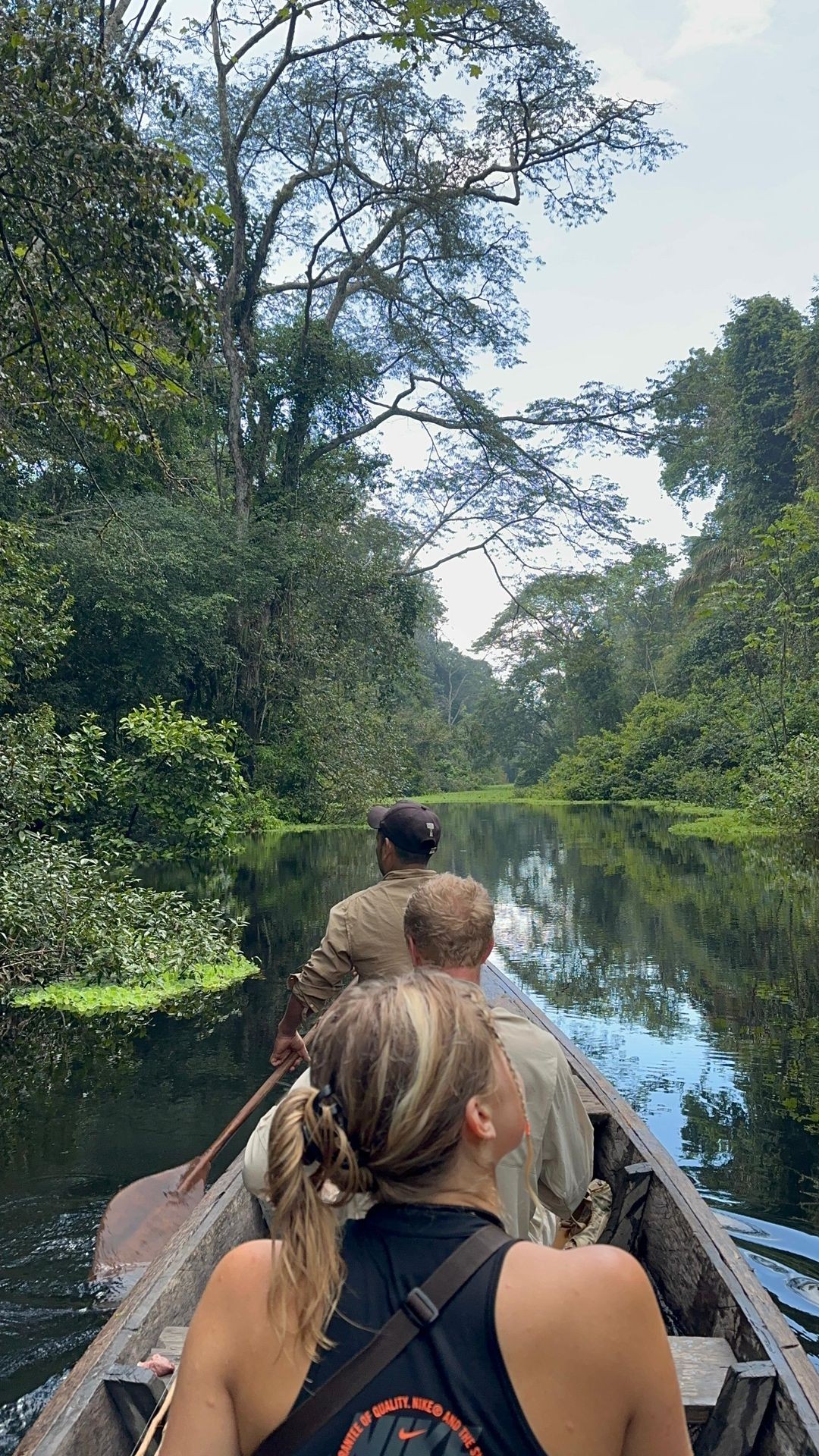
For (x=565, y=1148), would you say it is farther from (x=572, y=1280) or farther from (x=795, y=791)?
(x=795, y=791)

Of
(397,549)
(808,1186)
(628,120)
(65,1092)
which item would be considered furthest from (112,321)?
(397,549)

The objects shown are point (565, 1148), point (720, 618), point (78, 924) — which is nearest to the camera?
point (565, 1148)

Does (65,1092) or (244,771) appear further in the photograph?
(244,771)

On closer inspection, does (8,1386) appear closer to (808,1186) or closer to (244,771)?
(808,1186)

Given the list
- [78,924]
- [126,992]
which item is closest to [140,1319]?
[78,924]

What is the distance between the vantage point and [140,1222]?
4.32m

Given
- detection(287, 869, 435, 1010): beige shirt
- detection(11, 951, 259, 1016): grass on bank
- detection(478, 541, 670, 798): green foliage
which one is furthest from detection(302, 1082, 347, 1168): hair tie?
detection(478, 541, 670, 798): green foliage

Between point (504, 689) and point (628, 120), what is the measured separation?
36306 millimetres

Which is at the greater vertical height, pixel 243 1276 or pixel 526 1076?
pixel 243 1276

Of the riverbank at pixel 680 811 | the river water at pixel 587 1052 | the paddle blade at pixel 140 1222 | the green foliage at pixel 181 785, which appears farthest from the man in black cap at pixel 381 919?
the riverbank at pixel 680 811

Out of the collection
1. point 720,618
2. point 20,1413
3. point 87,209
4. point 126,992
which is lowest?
point 20,1413

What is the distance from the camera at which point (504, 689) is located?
51.8 m

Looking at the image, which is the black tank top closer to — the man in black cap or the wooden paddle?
the man in black cap

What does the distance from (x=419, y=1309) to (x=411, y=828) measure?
2.60m
